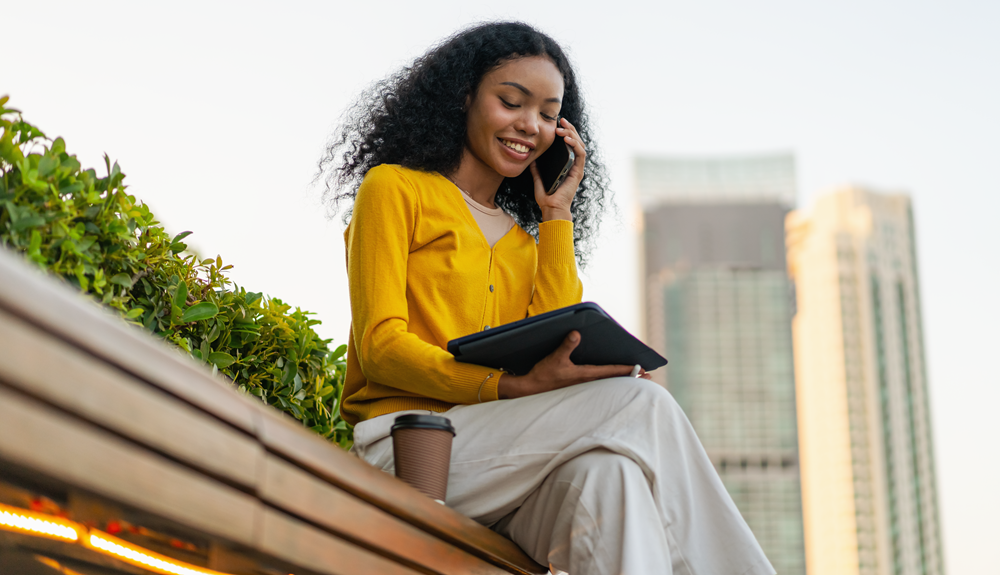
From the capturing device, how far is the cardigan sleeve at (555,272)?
2.09 meters

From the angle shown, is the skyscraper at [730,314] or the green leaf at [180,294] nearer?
the green leaf at [180,294]

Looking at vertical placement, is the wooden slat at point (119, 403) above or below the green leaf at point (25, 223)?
below

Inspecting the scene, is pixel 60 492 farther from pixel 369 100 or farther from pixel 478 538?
pixel 369 100

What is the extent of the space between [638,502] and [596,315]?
319 millimetres

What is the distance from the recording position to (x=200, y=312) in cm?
181

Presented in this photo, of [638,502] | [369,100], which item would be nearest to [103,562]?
[638,502]

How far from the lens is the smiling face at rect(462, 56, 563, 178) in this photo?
7.03 feet

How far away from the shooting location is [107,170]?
1.50 m

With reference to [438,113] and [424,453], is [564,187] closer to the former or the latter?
[438,113]

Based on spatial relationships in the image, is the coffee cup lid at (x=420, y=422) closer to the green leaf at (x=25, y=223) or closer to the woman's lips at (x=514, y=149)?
the green leaf at (x=25, y=223)

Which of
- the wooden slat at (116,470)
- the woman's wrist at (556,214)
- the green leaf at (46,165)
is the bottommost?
the wooden slat at (116,470)

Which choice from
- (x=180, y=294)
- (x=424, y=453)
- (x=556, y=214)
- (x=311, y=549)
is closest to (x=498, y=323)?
(x=556, y=214)

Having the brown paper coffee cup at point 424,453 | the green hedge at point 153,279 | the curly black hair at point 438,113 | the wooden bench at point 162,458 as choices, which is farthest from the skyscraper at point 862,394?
the wooden bench at point 162,458

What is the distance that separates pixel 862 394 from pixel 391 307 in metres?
49.0
